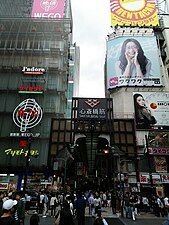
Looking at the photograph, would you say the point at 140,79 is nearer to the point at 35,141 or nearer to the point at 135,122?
the point at 135,122

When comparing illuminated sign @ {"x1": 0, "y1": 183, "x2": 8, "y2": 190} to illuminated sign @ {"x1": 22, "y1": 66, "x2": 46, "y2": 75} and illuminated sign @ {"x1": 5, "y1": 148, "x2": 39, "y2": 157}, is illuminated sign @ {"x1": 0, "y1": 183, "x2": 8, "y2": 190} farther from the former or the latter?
illuminated sign @ {"x1": 22, "y1": 66, "x2": 46, "y2": 75}

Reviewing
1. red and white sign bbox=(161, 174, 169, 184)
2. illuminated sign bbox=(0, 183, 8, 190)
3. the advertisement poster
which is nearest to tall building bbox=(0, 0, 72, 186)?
illuminated sign bbox=(0, 183, 8, 190)

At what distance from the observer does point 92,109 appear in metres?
31.3

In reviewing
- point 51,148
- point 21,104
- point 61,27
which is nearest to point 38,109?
point 21,104

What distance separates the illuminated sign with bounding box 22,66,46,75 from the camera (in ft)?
130

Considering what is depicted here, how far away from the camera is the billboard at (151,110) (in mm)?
33844

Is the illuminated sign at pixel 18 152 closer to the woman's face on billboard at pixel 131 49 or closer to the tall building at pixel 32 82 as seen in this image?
the tall building at pixel 32 82

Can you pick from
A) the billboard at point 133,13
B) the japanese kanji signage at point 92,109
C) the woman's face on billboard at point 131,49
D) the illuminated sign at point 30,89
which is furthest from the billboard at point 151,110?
the billboard at point 133,13

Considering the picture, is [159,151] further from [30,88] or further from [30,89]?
[30,88]

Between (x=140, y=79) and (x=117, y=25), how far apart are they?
14.7 meters

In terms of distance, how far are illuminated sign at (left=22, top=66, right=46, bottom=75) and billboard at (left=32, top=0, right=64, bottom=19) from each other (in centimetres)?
1678

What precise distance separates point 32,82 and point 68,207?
34445 mm

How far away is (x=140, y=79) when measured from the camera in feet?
126

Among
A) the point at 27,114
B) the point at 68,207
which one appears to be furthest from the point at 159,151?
the point at 68,207
